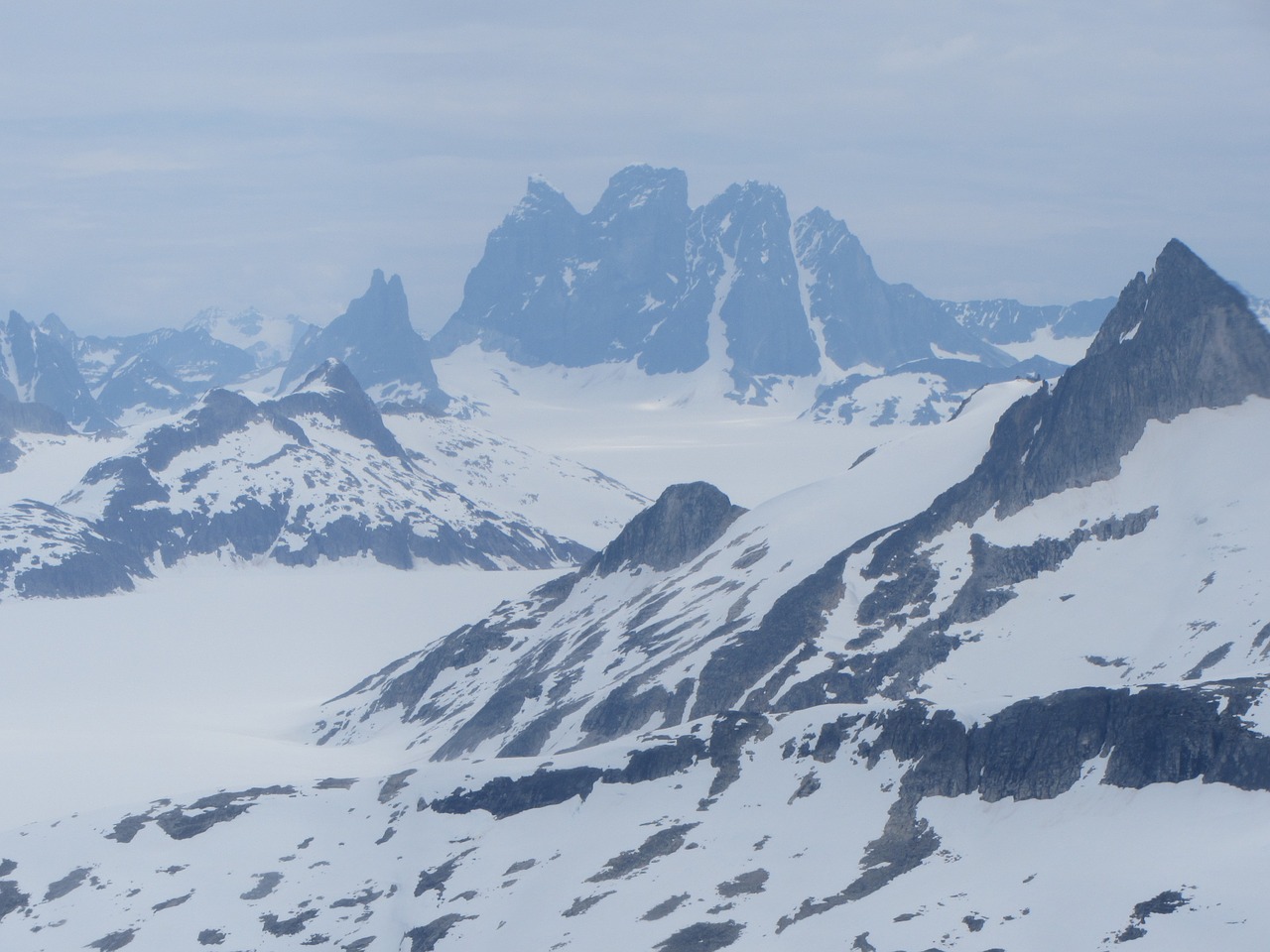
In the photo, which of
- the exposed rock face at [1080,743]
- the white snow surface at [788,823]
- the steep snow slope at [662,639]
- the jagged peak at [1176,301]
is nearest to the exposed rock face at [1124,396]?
the jagged peak at [1176,301]

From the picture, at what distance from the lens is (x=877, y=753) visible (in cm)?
10350

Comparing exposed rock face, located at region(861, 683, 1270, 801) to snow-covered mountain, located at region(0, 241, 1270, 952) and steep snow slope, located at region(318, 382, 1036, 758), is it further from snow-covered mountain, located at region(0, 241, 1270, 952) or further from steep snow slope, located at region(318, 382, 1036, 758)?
steep snow slope, located at region(318, 382, 1036, 758)

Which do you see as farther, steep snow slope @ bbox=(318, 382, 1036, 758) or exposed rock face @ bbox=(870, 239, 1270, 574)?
exposed rock face @ bbox=(870, 239, 1270, 574)

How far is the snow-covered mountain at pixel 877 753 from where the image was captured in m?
86.8

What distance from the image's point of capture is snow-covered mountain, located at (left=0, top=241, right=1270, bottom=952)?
86812mm

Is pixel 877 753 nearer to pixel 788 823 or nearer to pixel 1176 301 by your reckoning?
pixel 788 823

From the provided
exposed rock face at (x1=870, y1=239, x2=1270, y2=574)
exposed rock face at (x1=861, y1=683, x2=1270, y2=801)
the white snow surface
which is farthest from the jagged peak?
exposed rock face at (x1=861, y1=683, x2=1270, y2=801)

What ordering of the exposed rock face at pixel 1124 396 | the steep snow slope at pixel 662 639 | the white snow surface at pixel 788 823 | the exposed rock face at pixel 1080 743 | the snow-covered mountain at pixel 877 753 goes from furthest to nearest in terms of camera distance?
the exposed rock face at pixel 1124 396
the steep snow slope at pixel 662 639
the exposed rock face at pixel 1080 743
the snow-covered mountain at pixel 877 753
the white snow surface at pixel 788 823

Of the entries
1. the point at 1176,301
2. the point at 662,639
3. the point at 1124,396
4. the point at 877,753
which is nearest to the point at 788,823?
the point at 877,753

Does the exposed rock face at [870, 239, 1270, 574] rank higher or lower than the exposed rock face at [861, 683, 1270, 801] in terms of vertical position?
higher

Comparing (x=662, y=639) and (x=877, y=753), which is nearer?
(x=877, y=753)

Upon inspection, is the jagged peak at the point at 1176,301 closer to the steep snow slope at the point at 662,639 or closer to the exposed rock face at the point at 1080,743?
the steep snow slope at the point at 662,639

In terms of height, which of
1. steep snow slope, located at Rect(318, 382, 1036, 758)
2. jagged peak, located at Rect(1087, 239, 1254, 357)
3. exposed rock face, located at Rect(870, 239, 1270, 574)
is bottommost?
steep snow slope, located at Rect(318, 382, 1036, 758)

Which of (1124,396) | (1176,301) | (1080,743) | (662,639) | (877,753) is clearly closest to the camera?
(1080,743)
